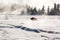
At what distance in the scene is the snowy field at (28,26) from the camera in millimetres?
1298

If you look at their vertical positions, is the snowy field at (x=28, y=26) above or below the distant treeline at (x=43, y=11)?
below

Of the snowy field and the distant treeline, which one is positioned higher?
the distant treeline

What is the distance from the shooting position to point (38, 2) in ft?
4.45

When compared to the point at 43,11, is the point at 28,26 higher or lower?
lower

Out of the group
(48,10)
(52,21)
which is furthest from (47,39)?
(48,10)

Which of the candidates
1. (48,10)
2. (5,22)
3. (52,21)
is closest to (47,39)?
(52,21)

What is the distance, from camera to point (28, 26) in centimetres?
134

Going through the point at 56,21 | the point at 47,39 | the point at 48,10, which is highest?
the point at 48,10

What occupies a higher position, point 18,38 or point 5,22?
point 5,22

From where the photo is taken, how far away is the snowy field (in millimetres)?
1298

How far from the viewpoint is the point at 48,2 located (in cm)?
136

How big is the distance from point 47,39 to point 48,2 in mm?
377

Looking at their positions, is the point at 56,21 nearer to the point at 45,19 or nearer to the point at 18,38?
the point at 45,19

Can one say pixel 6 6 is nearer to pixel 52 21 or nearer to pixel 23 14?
pixel 23 14
